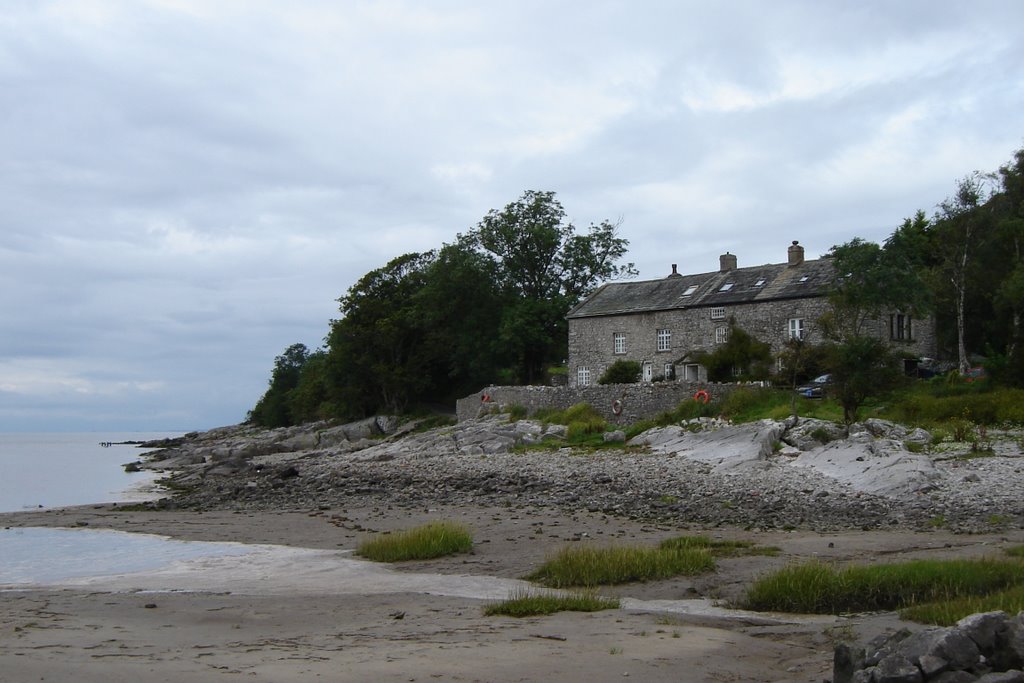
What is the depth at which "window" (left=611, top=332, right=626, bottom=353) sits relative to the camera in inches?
2251

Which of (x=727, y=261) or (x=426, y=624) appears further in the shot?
(x=727, y=261)

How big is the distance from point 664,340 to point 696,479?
90.9ft

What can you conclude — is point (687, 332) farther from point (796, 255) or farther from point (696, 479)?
point (696, 479)

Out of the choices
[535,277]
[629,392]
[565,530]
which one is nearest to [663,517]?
[565,530]

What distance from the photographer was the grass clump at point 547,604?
12984 mm

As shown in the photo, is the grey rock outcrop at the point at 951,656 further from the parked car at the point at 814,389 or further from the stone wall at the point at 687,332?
the stone wall at the point at 687,332

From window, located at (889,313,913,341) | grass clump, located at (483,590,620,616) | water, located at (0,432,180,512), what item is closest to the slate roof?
window, located at (889,313,913,341)

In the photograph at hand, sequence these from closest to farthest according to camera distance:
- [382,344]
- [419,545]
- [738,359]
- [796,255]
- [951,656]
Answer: [951,656] → [419,545] → [738,359] → [796,255] → [382,344]

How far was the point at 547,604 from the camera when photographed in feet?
43.1

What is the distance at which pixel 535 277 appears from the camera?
2562 inches

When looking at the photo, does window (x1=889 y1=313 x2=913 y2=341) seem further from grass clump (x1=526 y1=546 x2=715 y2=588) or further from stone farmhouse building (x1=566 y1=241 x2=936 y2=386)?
grass clump (x1=526 y1=546 x2=715 y2=588)

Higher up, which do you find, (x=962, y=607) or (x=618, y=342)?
(x=618, y=342)

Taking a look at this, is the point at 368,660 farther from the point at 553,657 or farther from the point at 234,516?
the point at 234,516

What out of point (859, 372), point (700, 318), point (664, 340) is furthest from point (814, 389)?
point (664, 340)
